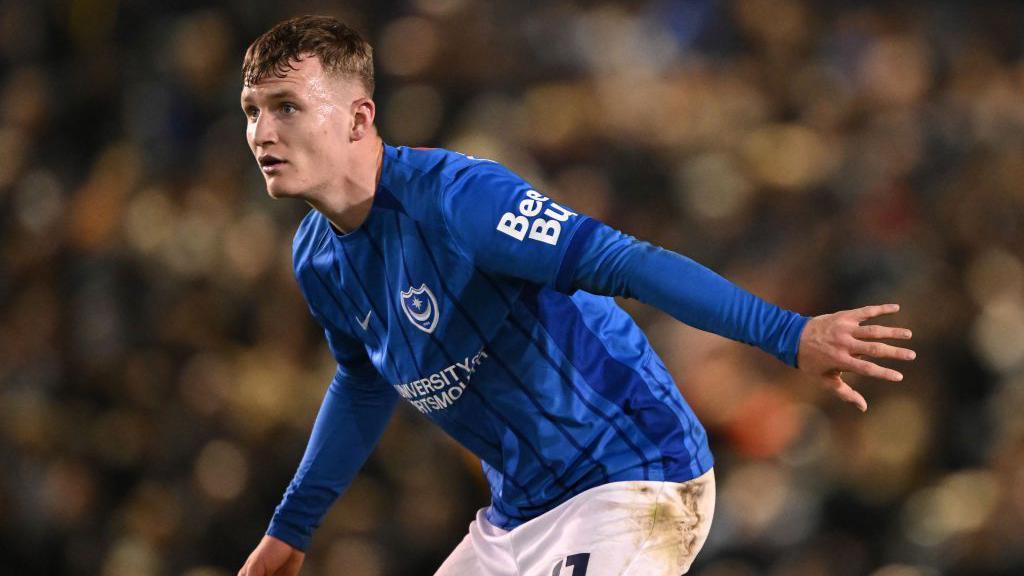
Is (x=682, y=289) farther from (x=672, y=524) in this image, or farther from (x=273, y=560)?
(x=273, y=560)

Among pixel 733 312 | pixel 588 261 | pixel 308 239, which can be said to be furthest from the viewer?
pixel 308 239

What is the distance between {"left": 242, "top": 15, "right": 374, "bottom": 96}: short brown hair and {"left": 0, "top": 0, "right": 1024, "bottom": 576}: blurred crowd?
7.36 feet

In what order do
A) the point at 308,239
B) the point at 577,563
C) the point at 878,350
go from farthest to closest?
the point at 308,239 → the point at 577,563 → the point at 878,350

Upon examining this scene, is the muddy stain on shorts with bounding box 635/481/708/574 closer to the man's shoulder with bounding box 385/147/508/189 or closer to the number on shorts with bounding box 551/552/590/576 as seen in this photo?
the number on shorts with bounding box 551/552/590/576

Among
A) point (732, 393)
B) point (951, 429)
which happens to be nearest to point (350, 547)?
point (732, 393)

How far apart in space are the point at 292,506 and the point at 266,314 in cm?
261

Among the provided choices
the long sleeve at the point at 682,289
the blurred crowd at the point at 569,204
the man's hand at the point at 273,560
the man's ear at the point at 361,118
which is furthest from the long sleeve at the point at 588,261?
the blurred crowd at the point at 569,204

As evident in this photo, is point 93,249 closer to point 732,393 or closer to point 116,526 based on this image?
point 116,526

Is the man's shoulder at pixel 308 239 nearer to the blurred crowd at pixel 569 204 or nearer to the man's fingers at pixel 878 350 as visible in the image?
the man's fingers at pixel 878 350

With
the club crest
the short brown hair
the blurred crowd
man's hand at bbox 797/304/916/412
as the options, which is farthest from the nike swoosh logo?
the blurred crowd

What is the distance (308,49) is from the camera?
94.4 inches

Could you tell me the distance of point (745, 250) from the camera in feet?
14.5

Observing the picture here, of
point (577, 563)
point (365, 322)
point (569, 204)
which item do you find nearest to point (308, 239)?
point (365, 322)

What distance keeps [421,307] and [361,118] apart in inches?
15.8
